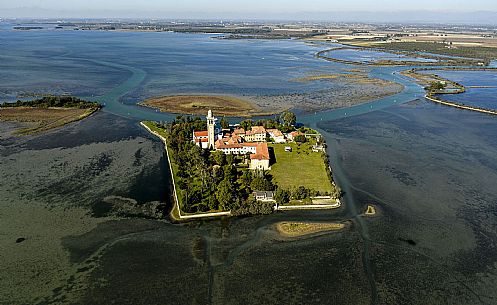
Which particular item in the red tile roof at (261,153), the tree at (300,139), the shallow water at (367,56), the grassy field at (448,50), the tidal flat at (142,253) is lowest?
the tidal flat at (142,253)

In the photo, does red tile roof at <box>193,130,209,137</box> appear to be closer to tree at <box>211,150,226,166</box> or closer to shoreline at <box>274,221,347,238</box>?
tree at <box>211,150,226,166</box>

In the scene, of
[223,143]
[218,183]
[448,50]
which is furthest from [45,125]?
[448,50]

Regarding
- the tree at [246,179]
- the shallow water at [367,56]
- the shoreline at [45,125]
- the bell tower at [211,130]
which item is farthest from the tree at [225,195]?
the shallow water at [367,56]

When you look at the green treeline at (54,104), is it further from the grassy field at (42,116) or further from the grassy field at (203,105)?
the grassy field at (203,105)

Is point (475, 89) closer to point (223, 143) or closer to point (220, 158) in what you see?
point (223, 143)

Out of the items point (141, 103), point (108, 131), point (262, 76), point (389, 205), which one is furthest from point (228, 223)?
point (262, 76)
